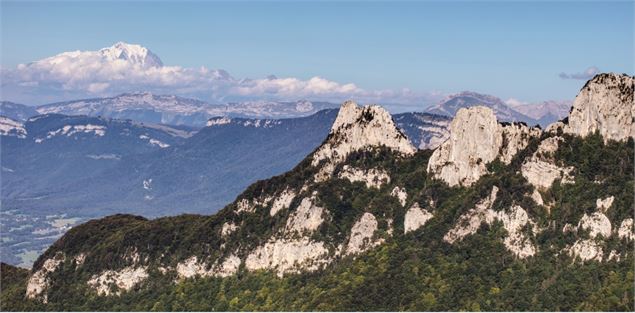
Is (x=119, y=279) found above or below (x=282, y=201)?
below

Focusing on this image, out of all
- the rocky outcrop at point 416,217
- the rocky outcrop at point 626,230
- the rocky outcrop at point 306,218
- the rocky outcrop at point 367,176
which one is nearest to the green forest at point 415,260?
the rocky outcrop at point 626,230

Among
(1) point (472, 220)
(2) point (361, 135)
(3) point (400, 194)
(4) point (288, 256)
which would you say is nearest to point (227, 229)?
(4) point (288, 256)

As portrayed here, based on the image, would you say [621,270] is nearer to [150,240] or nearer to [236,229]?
[236,229]

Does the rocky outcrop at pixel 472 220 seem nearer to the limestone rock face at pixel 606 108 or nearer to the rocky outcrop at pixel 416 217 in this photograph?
the rocky outcrop at pixel 416 217

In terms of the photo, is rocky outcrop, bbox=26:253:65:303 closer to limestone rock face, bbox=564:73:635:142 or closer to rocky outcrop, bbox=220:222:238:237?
rocky outcrop, bbox=220:222:238:237

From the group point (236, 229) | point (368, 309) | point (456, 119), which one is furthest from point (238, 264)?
point (456, 119)

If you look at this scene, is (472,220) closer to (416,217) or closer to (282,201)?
(416,217)

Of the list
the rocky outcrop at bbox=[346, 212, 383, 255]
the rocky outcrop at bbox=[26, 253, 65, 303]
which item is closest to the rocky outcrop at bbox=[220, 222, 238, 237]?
the rocky outcrop at bbox=[346, 212, 383, 255]
